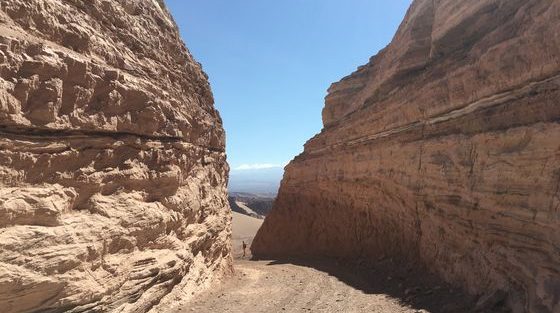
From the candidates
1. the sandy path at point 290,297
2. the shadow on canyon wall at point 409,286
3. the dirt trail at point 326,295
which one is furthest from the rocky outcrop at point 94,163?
the shadow on canyon wall at point 409,286

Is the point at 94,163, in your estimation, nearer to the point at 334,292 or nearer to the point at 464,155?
the point at 334,292

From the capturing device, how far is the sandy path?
9805 mm

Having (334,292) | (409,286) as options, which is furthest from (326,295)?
(409,286)

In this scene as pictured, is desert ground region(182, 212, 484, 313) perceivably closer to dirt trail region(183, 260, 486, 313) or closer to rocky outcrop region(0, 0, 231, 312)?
dirt trail region(183, 260, 486, 313)

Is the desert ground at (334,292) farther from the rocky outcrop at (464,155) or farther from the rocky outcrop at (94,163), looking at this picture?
the rocky outcrop at (94,163)

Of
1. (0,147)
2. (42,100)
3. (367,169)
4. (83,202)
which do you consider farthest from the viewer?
(367,169)

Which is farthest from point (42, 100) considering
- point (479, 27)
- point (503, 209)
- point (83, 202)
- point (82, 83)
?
point (479, 27)

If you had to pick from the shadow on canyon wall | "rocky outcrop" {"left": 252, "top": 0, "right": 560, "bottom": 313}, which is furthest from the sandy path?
"rocky outcrop" {"left": 252, "top": 0, "right": 560, "bottom": 313}

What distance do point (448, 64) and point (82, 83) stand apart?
9910 millimetres

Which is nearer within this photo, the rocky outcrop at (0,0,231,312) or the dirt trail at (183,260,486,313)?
the rocky outcrop at (0,0,231,312)

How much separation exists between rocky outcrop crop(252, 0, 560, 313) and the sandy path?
232 cm

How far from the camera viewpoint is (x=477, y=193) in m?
9.88

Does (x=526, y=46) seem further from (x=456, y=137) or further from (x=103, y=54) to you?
(x=103, y=54)

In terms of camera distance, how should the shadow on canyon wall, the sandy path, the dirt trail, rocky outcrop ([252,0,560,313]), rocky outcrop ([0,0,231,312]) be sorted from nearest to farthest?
rocky outcrop ([0,0,231,312]) < rocky outcrop ([252,0,560,313]) < the shadow on canyon wall < the dirt trail < the sandy path
